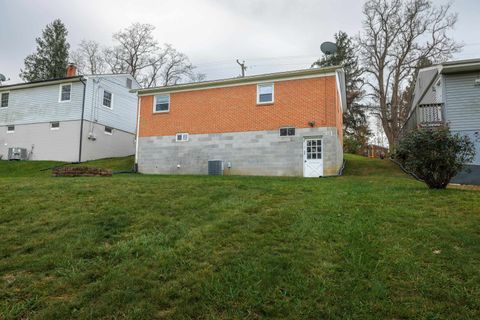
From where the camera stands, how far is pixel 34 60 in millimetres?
37719

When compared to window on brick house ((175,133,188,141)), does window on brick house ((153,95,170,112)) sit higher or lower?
higher

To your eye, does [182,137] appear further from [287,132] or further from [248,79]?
[287,132]

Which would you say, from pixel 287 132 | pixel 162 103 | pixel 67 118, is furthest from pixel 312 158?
pixel 67 118

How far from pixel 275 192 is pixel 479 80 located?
11.1 meters

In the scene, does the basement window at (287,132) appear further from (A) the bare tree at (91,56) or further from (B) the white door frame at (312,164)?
(A) the bare tree at (91,56)

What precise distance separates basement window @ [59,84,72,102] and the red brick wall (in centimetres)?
623

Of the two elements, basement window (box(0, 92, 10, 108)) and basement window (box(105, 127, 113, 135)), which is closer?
basement window (box(105, 127, 113, 135))

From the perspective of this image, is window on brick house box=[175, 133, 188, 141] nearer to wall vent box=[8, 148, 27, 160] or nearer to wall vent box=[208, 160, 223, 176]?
wall vent box=[208, 160, 223, 176]

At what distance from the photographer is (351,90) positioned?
106 ft

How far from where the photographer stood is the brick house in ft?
46.7

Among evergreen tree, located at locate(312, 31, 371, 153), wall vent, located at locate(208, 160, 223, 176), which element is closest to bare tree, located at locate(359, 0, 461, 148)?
evergreen tree, located at locate(312, 31, 371, 153)

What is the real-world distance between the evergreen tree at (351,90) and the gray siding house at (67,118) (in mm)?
21208

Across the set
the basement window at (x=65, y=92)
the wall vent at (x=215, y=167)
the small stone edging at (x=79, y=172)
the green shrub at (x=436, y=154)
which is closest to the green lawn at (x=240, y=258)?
the green shrub at (x=436, y=154)

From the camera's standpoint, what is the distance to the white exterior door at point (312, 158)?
14.0 meters
